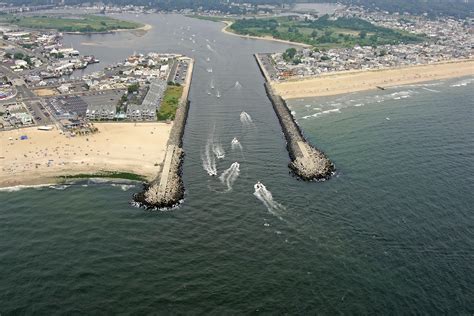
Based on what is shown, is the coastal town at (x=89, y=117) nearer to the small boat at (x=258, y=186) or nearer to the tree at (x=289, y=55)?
the small boat at (x=258, y=186)

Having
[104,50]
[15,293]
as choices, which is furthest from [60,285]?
[104,50]

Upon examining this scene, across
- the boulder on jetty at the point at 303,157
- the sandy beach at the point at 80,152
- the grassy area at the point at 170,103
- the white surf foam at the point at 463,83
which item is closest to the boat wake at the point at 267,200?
the boulder on jetty at the point at 303,157

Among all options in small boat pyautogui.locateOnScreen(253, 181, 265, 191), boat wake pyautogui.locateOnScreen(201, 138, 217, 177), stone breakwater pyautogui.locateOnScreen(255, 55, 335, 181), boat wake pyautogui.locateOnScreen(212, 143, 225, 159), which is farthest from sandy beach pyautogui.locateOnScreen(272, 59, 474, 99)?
small boat pyautogui.locateOnScreen(253, 181, 265, 191)

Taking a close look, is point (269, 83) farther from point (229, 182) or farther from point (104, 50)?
point (104, 50)

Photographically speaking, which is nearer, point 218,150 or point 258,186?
point 258,186

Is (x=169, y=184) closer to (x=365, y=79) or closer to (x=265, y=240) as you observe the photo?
(x=265, y=240)

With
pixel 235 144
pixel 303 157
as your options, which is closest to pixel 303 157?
pixel 303 157

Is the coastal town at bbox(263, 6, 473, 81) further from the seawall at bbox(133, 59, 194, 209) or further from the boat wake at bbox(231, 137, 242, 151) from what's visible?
the seawall at bbox(133, 59, 194, 209)

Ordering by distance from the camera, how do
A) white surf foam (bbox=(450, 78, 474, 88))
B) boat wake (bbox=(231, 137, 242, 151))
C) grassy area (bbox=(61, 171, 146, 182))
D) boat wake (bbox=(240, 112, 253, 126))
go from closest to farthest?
grassy area (bbox=(61, 171, 146, 182)) < boat wake (bbox=(231, 137, 242, 151)) < boat wake (bbox=(240, 112, 253, 126)) < white surf foam (bbox=(450, 78, 474, 88))
